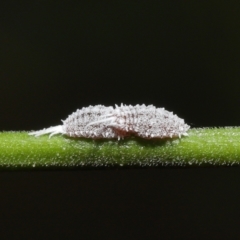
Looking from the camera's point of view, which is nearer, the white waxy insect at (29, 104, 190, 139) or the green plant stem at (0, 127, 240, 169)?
the green plant stem at (0, 127, 240, 169)

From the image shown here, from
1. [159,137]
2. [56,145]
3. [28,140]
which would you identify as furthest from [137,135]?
[28,140]

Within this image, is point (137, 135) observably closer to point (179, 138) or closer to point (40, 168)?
point (179, 138)

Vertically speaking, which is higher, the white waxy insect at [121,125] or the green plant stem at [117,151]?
the white waxy insect at [121,125]

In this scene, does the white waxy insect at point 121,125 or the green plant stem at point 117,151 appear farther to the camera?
the white waxy insect at point 121,125

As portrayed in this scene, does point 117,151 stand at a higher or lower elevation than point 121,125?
lower

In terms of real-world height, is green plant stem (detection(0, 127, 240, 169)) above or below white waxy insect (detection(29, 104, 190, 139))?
below
